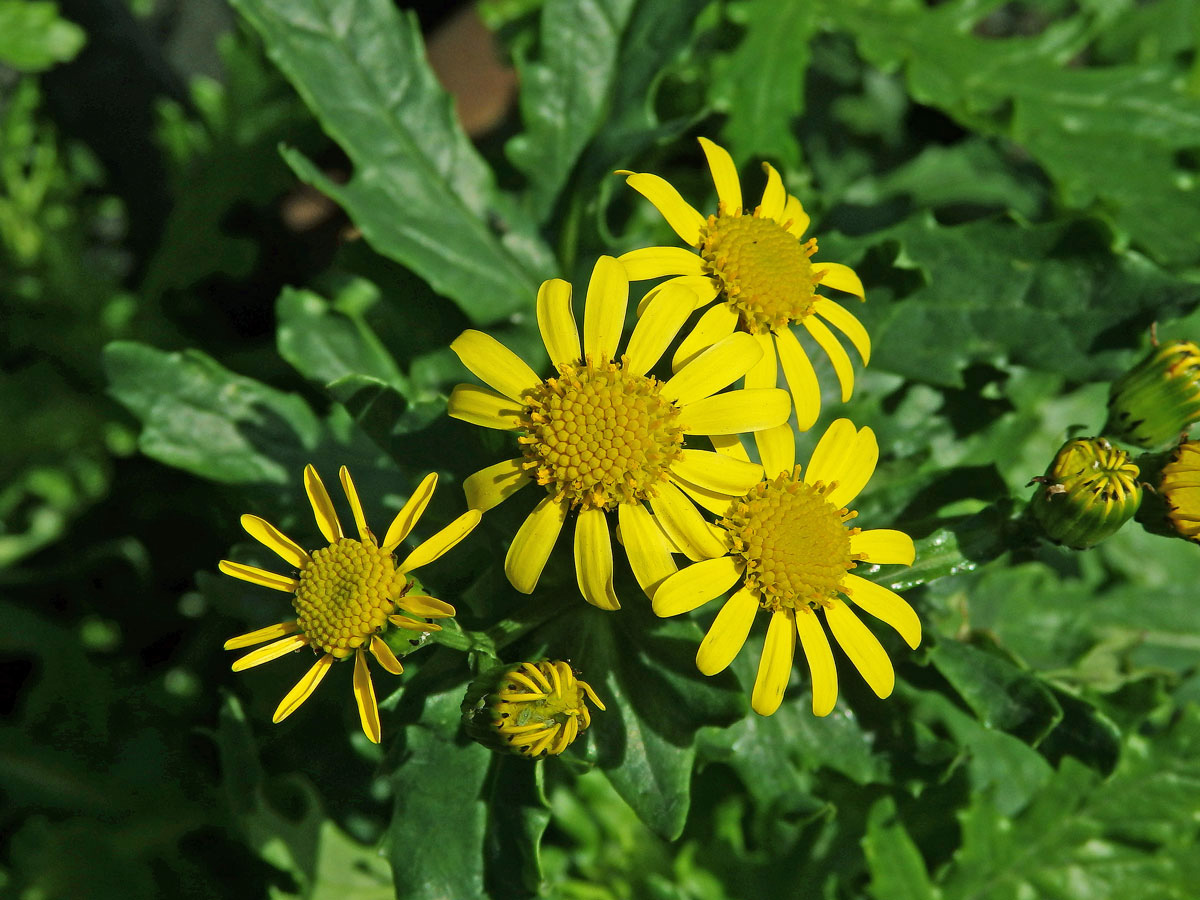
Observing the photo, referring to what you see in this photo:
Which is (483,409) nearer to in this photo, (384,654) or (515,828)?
(384,654)

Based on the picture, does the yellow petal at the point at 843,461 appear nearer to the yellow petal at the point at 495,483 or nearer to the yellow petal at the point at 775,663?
the yellow petal at the point at 775,663

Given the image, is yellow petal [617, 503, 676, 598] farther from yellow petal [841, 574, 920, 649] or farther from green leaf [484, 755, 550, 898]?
green leaf [484, 755, 550, 898]

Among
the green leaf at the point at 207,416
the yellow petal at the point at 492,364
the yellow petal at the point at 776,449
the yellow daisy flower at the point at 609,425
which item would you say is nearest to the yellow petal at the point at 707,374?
the yellow daisy flower at the point at 609,425

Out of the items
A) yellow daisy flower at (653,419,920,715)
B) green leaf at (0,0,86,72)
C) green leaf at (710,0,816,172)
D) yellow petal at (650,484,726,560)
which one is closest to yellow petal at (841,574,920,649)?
yellow daisy flower at (653,419,920,715)

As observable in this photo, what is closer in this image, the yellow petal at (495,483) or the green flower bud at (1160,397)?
the yellow petal at (495,483)

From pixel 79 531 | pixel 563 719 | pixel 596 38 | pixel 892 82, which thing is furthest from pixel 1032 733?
pixel 79 531
